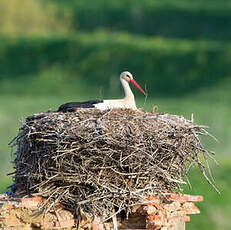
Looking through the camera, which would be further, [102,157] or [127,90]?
[127,90]

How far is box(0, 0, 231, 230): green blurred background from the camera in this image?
48694 mm

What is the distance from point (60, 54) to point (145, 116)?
5056cm

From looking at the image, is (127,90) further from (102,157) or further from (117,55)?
(117,55)

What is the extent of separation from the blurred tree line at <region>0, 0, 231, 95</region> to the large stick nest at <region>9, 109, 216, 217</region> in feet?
145

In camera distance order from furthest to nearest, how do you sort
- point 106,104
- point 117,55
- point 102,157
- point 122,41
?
point 122,41
point 117,55
point 106,104
point 102,157

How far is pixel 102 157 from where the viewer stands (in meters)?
8.20

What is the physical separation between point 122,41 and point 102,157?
52212 mm

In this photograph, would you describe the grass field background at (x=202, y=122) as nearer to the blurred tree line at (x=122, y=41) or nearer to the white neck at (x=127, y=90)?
the white neck at (x=127, y=90)

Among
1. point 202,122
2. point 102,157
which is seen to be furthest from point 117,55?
point 102,157

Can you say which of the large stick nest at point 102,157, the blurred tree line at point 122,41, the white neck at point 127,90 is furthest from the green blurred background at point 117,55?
the large stick nest at point 102,157

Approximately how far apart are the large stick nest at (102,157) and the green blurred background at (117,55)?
26989 millimetres

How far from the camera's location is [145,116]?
28.3ft

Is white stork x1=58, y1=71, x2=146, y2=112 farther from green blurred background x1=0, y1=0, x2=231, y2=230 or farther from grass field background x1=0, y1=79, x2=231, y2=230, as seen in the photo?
green blurred background x1=0, y1=0, x2=231, y2=230

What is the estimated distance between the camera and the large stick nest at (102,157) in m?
8.19
